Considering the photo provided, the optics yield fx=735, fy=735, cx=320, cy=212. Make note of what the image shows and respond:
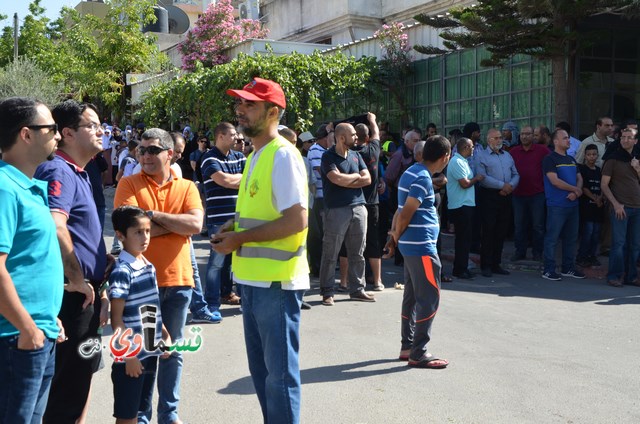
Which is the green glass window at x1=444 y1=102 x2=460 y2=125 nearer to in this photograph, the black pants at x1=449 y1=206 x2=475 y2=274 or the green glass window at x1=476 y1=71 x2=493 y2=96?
the green glass window at x1=476 y1=71 x2=493 y2=96

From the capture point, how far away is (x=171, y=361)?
15.1ft

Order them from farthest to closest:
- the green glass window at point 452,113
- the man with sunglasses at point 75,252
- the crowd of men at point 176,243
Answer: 1. the green glass window at point 452,113
2. the man with sunglasses at point 75,252
3. the crowd of men at point 176,243

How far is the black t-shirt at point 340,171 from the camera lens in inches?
338

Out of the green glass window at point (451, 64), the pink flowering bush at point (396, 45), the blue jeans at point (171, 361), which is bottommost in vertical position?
the blue jeans at point (171, 361)

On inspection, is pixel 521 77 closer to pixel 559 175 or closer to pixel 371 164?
pixel 559 175

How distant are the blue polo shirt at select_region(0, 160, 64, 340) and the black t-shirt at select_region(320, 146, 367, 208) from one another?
18.0ft

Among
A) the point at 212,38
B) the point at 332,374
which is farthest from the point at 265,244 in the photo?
the point at 212,38

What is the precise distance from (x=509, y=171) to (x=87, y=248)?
27.1ft

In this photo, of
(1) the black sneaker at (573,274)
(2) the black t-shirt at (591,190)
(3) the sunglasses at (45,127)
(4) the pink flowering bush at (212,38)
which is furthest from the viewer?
(4) the pink flowering bush at (212,38)

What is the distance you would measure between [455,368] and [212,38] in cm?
1891

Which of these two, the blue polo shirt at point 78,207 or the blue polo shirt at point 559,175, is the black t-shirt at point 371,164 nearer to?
the blue polo shirt at point 559,175

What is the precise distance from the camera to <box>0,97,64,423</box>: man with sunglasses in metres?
3.01

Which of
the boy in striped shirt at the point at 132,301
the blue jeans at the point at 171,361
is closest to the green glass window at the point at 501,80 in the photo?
the blue jeans at the point at 171,361

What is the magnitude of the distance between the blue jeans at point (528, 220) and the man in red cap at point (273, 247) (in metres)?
8.27
